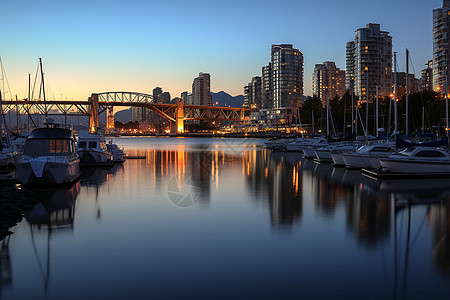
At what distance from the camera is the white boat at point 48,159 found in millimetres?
19578

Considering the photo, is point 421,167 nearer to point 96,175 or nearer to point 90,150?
point 96,175

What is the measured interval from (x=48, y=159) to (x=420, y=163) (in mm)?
18042

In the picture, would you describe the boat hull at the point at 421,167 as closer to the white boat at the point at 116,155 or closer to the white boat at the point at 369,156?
the white boat at the point at 369,156

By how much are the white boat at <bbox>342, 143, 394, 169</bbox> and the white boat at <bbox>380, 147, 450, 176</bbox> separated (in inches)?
117

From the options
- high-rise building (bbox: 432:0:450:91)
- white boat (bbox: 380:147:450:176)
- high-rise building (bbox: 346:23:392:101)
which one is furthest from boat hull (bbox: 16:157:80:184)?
high-rise building (bbox: 346:23:392:101)

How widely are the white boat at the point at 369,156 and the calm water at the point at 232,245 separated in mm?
7283

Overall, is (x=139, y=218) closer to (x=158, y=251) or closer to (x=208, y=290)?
(x=158, y=251)

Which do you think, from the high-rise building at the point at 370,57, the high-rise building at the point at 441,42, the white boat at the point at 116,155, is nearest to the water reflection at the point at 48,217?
the white boat at the point at 116,155

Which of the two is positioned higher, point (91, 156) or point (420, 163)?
point (91, 156)

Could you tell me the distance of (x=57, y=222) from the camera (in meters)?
13.5

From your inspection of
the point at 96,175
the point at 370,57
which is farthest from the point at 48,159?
the point at 370,57

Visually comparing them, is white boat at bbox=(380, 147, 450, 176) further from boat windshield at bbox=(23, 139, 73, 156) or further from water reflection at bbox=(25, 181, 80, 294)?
boat windshield at bbox=(23, 139, 73, 156)

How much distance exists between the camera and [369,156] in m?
27.8

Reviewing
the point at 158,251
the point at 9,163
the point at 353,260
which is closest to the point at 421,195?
the point at 353,260
